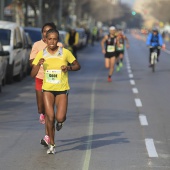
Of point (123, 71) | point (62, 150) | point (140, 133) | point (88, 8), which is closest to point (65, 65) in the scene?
point (62, 150)

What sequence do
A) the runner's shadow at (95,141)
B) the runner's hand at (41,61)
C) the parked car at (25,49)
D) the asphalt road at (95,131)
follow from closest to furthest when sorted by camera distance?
1. the asphalt road at (95,131)
2. the runner's hand at (41,61)
3. the runner's shadow at (95,141)
4. the parked car at (25,49)

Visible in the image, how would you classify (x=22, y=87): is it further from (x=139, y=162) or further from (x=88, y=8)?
(x=88, y=8)

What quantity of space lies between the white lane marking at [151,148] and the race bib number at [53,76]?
1.49 metres

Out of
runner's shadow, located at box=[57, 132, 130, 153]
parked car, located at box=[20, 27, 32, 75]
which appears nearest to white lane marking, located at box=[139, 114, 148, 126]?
runner's shadow, located at box=[57, 132, 130, 153]

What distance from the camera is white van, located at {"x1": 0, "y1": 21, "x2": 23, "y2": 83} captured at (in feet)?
65.5

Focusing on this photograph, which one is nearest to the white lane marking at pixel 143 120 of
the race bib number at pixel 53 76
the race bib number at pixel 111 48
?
the race bib number at pixel 53 76

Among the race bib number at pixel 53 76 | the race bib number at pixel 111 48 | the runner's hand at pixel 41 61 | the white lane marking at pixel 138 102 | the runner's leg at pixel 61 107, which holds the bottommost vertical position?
the white lane marking at pixel 138 102

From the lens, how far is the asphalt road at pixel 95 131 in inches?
335

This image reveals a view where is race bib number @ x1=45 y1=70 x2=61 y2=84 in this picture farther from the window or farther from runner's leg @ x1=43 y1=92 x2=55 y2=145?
the window

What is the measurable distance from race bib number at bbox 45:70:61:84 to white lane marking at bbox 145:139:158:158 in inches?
58.6

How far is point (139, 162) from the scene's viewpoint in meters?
8.48

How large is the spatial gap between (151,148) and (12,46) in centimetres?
1133

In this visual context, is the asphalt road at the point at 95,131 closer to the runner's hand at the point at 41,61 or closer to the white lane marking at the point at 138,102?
the white lane marking at the point at 138,102

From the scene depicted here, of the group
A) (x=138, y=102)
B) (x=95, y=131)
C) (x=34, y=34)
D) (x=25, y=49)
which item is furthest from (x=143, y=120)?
(x=34, y=34)
